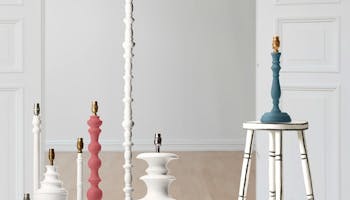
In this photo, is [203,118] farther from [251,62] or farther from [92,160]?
[92,160]

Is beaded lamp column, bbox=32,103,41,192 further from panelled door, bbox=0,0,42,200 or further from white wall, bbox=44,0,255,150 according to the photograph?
white wall, bbox=44,0,255,150

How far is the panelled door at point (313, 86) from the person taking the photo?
147 inches

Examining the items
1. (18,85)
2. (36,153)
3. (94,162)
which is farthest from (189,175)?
(94,162)

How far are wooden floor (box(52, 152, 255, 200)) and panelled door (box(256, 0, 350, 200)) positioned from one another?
4.67 feet

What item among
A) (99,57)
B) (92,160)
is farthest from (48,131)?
(92,160)

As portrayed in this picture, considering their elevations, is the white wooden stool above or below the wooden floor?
above

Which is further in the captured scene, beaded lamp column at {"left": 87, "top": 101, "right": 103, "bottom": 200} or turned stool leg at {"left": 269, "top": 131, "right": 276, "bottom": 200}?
turned stool leg at {"left": 269, "top": 131, "right": 276, "bottom": 200}

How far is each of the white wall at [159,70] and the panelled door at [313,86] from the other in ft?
14.1

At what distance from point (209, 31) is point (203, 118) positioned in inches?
37.2

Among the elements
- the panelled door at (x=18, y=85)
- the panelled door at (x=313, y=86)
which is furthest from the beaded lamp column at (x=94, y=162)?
the panelled door at (x=18, y=85)

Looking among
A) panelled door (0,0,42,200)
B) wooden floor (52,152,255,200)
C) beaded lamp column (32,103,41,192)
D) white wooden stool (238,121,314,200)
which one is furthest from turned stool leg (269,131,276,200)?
wooden floor (52,152,255,200)

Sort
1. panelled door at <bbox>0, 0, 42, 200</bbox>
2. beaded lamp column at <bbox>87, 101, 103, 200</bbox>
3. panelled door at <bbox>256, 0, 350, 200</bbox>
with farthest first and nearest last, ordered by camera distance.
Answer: panelled door at <bbox>0, 0, 42, 200</bbox> < panelled door at <bbox>256, 0, 350, 200</bbox> < beaded lamp column at <bbox>87, 101, 103, 200</bbox>

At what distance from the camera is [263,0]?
3807 millimetres

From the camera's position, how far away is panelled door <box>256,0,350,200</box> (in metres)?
3.74
